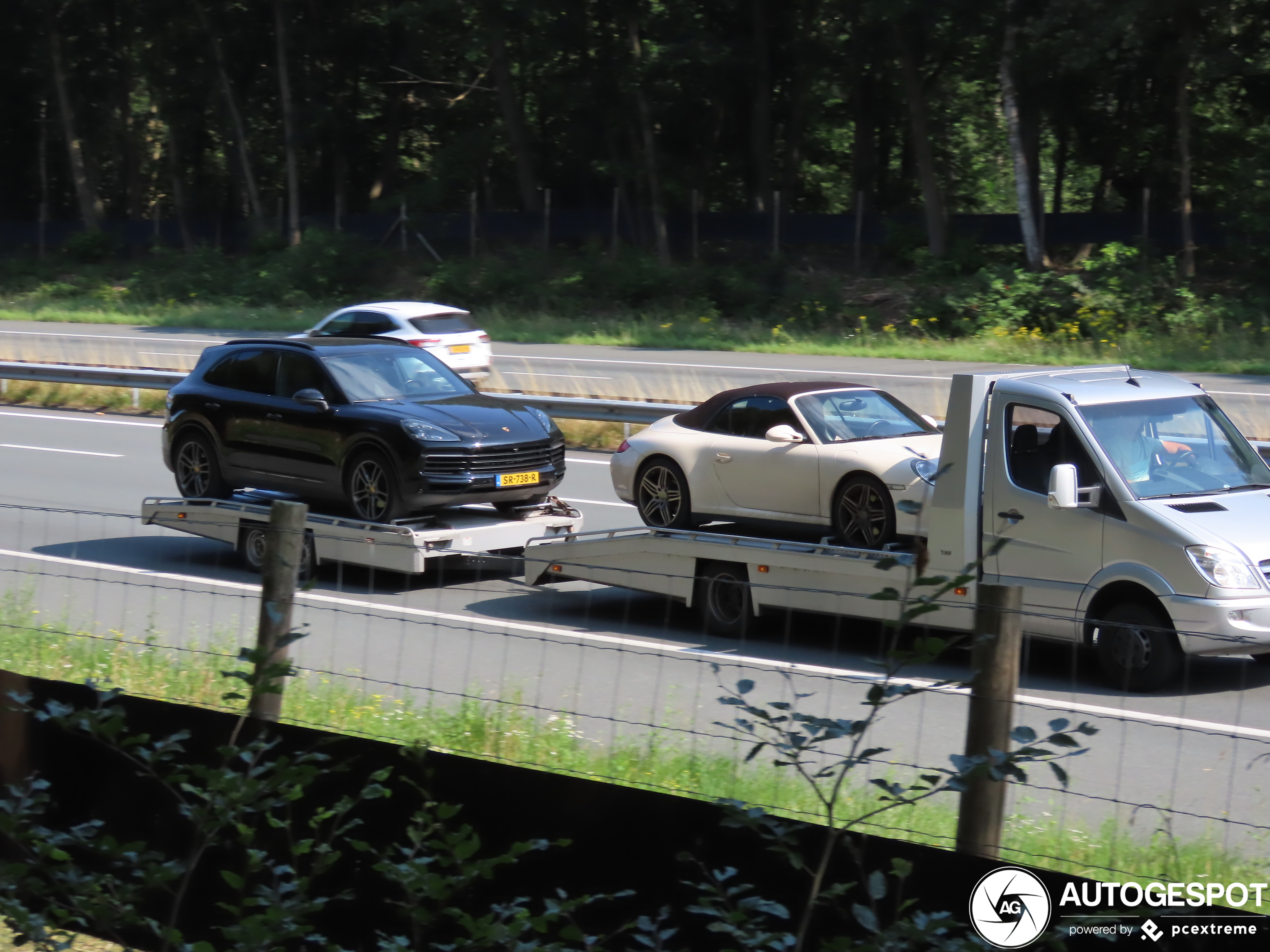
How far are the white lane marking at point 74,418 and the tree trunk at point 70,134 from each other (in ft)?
130

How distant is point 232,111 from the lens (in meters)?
57.7

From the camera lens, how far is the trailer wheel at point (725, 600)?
9.91 m

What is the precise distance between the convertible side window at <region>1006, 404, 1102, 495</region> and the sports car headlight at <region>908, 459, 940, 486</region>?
1.98 ft

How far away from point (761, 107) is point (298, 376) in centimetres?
3691

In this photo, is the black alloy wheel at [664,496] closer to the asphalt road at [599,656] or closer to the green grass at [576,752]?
the asphalt road at [599,656]

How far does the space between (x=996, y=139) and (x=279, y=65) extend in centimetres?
2745

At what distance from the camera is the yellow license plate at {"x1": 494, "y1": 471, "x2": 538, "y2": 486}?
12.4 m

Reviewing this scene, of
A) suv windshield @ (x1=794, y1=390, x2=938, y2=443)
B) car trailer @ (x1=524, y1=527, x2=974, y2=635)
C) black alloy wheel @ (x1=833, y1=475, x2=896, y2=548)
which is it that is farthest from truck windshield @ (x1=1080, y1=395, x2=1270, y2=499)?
suv windshield @ (x1=794, y1=390, x2=938, y2=443)

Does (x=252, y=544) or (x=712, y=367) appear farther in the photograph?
(x=712, y=367)

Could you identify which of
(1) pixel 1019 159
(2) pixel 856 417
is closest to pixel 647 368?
(1) pixel 1019 159

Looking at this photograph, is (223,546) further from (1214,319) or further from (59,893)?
(1214,319)

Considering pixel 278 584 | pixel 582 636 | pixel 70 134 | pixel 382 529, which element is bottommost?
pixel 582 636

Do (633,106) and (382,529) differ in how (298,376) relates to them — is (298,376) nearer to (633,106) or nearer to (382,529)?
(382,529)

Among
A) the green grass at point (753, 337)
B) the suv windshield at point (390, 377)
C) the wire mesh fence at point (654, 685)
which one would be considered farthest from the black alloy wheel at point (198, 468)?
the green grass at point (753, 337)
